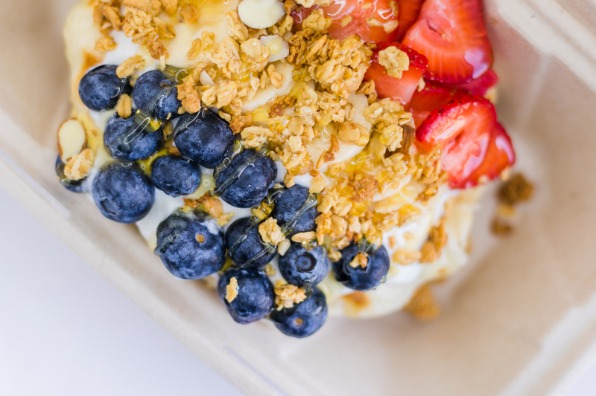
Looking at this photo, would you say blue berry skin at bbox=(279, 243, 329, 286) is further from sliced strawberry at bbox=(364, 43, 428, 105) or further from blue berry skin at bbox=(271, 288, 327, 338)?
sliced strawberry at bbox=(364, 43, 428, 105)

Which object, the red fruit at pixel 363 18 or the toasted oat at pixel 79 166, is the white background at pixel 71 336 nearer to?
the toasted oat at pixel 79 166

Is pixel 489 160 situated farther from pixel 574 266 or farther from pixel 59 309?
pixel 59 309

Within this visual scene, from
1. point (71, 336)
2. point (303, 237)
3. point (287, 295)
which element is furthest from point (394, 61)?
point (71, 336)

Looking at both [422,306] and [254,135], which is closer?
[254,135]

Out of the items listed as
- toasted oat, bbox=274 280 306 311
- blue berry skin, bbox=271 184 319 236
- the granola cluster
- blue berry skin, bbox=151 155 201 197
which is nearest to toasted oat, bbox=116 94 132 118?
the granola cluster

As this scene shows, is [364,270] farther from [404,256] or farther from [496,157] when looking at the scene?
[496,157]

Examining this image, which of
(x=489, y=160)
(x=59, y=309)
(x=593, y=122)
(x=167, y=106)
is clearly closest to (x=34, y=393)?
(x=59, y=309)
